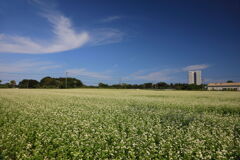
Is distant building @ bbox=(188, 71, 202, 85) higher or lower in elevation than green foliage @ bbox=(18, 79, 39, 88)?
higher

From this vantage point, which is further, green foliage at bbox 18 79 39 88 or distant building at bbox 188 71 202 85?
distant building at bbox 188 71 202 85

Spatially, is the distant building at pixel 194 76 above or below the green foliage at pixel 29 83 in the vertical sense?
above

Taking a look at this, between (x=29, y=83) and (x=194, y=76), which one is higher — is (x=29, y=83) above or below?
below

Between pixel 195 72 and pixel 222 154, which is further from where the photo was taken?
pixel 195 72

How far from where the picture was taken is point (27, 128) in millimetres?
7820

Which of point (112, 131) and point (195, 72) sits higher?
point (195, 72)

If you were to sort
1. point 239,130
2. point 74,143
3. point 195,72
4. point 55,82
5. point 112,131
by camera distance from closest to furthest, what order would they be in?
point 74,143 < point 112,131 < point 239,130 < point 55,82 < point 195,72

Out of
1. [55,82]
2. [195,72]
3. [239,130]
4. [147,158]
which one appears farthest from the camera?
[195,72]

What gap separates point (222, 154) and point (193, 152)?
0.85 m

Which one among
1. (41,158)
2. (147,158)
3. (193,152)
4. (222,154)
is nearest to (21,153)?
(41,158)

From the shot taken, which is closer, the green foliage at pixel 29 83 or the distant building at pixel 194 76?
the green foliage at pixel 29 83

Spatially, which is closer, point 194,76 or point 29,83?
point 29,83

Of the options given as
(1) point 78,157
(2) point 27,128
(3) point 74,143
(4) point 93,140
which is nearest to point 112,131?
(4) point 93,140

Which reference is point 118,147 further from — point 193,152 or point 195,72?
point 195,72
